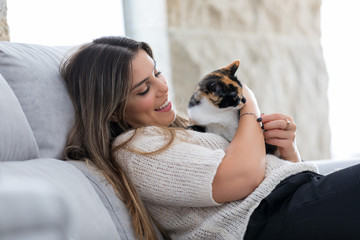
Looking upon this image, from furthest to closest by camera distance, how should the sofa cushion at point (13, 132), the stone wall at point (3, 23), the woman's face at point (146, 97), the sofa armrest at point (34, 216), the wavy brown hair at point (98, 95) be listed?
the stone wall at point (3, 23), the woman's face at point (146, 97), the wavy brown hair at point (98, 95), the sofa cushion at point (13, 132), the sofa armrest at point (34, 216)

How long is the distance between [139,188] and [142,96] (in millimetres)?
304

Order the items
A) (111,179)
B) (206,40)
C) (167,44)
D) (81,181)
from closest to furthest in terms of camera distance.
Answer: (81,181), (111,179), (167,44), (206,40)

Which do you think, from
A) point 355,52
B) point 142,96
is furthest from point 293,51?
point 142,96

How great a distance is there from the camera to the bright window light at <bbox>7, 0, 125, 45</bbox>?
1.99 m

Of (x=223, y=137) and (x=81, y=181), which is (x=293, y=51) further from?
(x=81, y=181)

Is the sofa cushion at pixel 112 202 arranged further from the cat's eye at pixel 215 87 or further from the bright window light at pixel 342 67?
the bright window light at pixel 342 67

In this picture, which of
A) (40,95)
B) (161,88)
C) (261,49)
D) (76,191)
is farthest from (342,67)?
(76,191)

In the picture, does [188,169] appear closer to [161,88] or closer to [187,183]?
[187,183]

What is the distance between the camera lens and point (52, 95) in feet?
3.70

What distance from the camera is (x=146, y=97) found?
1.27 metres

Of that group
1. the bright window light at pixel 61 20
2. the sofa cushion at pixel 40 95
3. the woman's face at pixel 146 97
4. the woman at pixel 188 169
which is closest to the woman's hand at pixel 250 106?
the woman at pixel 188 169

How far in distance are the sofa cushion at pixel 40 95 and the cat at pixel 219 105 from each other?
0.41m

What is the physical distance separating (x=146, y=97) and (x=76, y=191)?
46cm

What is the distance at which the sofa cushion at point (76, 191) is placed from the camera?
80 centimetres
